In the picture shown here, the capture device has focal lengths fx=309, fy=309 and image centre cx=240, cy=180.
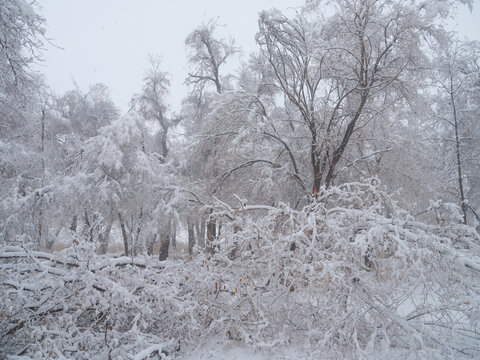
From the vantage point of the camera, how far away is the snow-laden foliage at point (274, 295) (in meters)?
3.82

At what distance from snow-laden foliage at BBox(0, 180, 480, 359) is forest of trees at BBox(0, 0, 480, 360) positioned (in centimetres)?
3

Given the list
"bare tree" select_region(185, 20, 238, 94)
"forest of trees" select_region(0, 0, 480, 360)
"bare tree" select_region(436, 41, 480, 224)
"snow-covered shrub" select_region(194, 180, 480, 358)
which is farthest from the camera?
"bare tree" select_region(185, 20, 238, 94)

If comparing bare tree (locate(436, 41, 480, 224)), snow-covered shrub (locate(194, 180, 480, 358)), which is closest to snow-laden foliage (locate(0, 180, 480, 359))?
snow-covered shrub (locate(194, 180, 480, 358))

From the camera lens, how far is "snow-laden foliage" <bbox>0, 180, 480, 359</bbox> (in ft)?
12.5

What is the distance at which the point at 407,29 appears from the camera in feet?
22.4

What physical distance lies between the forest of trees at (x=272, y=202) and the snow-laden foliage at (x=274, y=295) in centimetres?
3

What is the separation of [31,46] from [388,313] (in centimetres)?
630

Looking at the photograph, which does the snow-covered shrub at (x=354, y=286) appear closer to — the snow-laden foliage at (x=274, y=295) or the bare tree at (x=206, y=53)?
the snow-laden foliage at (x=274, y=295)

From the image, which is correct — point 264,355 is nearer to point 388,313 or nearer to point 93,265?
point 388,313

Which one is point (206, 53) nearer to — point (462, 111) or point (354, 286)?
point (462, 111)

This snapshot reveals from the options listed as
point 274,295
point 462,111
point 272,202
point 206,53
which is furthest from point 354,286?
point 206,53

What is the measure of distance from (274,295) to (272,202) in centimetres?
441

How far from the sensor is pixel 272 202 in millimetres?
8969

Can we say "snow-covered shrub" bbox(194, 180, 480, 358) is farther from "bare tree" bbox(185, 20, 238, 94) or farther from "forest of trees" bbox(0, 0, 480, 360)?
"bare tree" bbox(185, 20, 238, 94)
